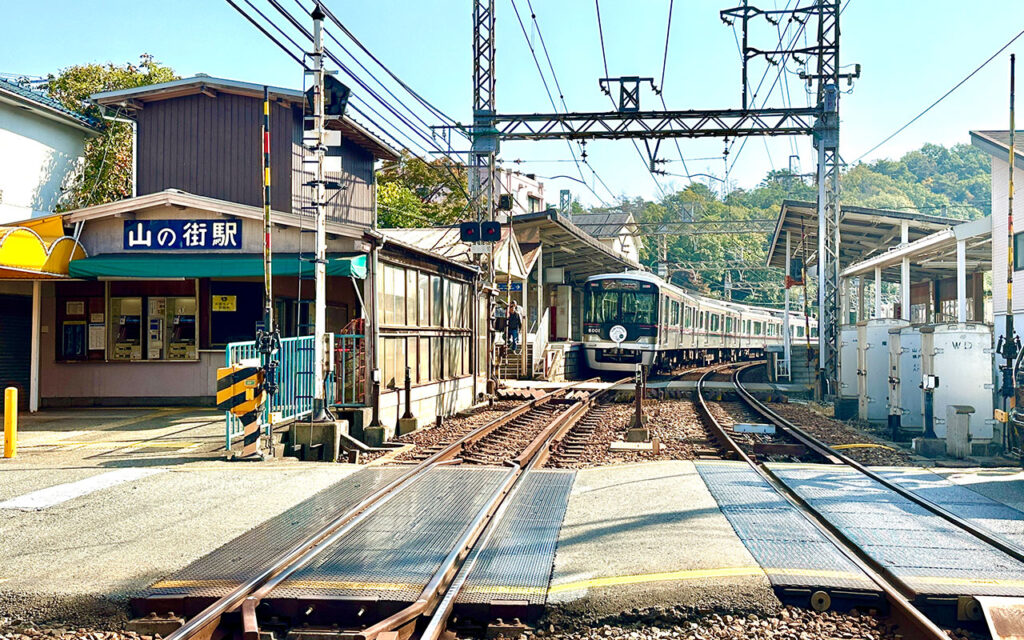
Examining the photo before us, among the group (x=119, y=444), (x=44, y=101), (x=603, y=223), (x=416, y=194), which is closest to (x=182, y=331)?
(x=119, y=444)

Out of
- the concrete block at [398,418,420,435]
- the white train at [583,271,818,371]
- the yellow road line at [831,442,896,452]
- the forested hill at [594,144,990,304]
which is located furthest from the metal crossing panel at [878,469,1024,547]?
the forested hill at [594,144,990,304]

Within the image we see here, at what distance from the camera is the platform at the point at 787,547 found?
4953 mm

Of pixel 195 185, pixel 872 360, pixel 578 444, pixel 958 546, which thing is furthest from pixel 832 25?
pixel 958 546

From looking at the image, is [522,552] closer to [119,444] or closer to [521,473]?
[521,473]

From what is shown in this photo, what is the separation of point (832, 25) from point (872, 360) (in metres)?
8.87

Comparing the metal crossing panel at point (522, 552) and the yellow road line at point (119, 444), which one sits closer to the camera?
the metal crossing panel at point (522, 552)

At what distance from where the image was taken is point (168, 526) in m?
6.66

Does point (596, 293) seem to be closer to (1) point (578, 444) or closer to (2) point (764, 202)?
(1) point (578, 444)

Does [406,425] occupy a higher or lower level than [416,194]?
lower

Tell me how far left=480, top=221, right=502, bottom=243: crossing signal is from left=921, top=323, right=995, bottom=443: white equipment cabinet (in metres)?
8.03

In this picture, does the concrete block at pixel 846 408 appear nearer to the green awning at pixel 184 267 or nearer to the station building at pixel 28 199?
the green awning at pixel 184 267

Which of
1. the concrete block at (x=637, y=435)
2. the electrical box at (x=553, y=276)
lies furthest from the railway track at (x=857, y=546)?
the electrical box at (x=553, y=276)

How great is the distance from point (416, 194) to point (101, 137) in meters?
17.4

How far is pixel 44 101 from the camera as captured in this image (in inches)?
823
